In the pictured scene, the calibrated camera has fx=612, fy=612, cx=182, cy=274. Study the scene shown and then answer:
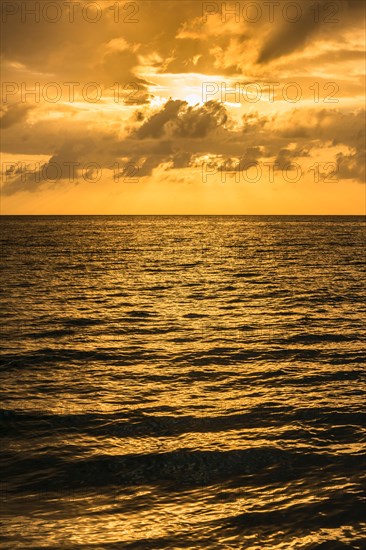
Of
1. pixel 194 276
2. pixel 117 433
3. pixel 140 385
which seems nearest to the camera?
pixel 117 433

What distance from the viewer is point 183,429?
1470cm

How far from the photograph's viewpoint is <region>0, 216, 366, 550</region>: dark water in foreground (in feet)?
33.3

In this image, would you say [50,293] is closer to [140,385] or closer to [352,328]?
[352,328]

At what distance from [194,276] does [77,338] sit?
31.5 metres

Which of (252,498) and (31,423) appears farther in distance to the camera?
(31,423)

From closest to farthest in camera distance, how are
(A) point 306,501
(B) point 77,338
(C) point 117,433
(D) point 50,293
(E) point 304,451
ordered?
(A) point 306,501, (E) point 304,451, (C) point 117,433, (B) point 77,338, (D) point 50,293

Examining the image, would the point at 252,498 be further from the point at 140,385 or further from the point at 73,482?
the point at 140,385

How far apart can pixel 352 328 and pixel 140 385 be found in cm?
1371

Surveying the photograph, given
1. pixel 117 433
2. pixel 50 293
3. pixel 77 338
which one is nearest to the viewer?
pixel 117 433

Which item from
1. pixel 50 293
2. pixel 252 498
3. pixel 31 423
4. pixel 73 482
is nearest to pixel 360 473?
pixel 252 498

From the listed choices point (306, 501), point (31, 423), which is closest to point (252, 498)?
point (306, 501)

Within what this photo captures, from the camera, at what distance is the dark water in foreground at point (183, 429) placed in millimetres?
10156

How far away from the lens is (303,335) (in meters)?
26.9

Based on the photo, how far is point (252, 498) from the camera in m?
11.1
